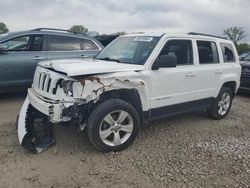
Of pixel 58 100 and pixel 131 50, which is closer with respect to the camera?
pixel 58 100

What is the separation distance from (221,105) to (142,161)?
2.94m

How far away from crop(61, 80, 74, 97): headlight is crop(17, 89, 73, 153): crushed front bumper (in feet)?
0.57

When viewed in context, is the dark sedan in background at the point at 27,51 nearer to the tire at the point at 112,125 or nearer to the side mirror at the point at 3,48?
the side mirror at the point at 3,48

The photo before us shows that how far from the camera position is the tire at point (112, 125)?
3.89 metres

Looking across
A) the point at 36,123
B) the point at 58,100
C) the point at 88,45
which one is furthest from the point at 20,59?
the point at 58,100

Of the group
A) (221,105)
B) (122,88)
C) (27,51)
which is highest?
(27,51)

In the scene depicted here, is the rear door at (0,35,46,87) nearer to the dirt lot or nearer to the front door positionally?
Result: the dirt lot

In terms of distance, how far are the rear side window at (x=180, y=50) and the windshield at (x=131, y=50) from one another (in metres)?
0.25

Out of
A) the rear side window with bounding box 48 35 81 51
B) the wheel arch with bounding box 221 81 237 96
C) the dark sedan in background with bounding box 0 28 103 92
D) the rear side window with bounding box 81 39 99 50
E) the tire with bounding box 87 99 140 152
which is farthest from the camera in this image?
the rear side window with bounding box 81 39 99 50

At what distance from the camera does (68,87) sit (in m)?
3.80

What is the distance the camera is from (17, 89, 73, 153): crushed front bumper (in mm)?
3711

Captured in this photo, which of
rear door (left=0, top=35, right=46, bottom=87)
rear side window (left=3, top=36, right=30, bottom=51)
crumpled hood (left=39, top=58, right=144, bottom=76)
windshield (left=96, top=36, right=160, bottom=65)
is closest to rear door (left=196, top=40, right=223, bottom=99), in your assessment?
windshield (left=96, top=36, right=160, bottom=65)

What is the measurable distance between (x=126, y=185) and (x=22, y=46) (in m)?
4.79

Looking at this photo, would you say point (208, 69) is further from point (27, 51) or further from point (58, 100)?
point (27, 51)
